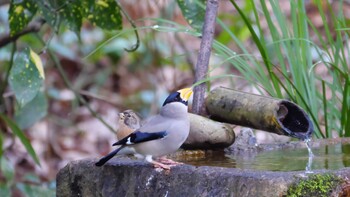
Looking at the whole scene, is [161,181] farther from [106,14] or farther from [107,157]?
[106,14]

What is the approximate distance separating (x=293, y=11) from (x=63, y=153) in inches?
137

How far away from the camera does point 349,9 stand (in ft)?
29.5

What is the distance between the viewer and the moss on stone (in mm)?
2291

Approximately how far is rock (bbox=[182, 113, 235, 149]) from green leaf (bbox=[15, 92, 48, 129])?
151 centimetres

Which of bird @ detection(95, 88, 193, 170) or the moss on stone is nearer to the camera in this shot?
the moss on stone

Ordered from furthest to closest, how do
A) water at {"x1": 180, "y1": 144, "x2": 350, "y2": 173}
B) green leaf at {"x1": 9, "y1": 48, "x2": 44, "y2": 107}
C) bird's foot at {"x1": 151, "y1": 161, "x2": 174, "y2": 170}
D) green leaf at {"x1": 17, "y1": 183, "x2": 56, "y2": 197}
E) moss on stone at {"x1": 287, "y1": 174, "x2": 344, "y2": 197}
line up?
1. green leaf at {"x1": 17, "y1": 183, "x2": 56, "y2": 197}
2. green leaf at {"x1": 9, "y1": 48, "x2": 44, "y2": 107}
3. water at {"x1": 180, "y1": 144, "x2": 350, "y2": 173}
4. bird's foot at {"x1": 151, "y1": 161, "x2": 174, "y2": 170}
5. moss on stone at {"x1": 287, "y1": 174, "x2": 344, "y2": 197}

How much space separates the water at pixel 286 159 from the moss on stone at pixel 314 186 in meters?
0.36

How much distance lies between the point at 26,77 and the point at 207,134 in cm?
82

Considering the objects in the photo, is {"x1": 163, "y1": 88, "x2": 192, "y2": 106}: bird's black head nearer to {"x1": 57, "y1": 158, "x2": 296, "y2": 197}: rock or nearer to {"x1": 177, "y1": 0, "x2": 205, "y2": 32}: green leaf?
{"x1": 57, "y1": 158, "x2": 296, "y2": 197}: rock

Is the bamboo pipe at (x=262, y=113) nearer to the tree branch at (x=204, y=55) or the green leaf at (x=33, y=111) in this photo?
the tree branch at (x=204, y=55)

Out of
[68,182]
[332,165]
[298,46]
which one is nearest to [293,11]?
[298,46]

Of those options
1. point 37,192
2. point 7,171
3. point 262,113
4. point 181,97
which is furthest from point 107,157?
point 7,171

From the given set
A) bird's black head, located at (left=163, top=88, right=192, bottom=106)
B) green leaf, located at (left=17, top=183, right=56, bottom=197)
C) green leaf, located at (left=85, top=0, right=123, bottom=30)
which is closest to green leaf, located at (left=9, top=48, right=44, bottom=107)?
green leaf, located at (left=85, top=0, right=123, bottom=30)

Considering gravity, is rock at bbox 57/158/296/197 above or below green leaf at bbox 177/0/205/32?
below
